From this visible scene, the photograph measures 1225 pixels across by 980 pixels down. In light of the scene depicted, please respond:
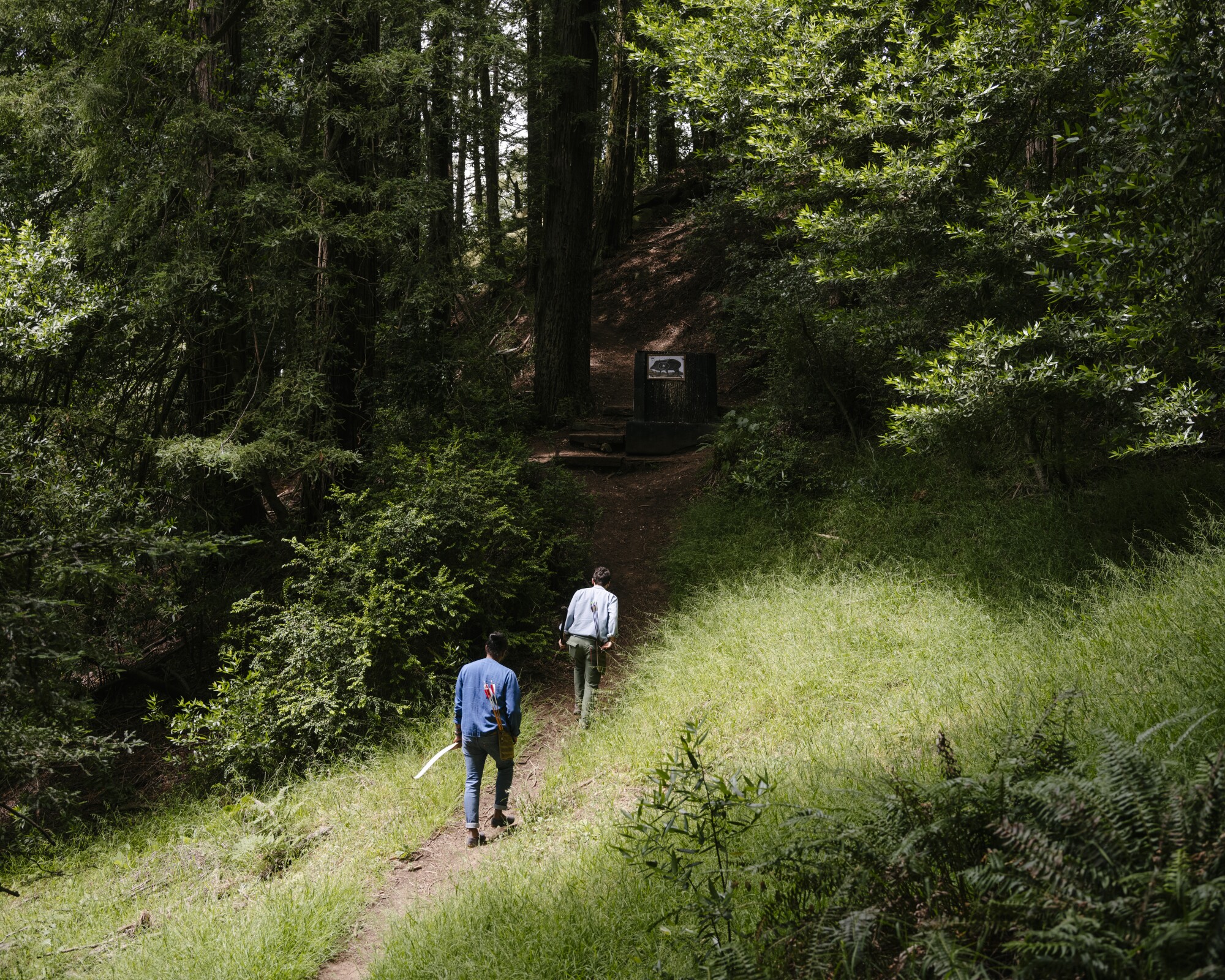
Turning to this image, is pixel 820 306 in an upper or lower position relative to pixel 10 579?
upper

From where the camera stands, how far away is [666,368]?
49.4 ft

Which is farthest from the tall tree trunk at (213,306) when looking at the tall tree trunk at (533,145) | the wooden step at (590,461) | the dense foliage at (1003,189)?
the wooden step at (590,461)

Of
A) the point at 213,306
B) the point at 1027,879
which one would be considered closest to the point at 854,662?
the point at 1027,879

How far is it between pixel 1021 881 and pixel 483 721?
4368 millimetres

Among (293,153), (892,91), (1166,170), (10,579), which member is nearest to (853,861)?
(1166,170)

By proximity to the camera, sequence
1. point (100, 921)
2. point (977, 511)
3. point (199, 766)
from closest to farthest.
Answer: point (100, 921)
point (199, 766)
point (977, 511)

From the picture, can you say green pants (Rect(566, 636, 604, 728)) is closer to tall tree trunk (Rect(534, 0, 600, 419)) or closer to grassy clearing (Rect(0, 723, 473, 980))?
grassy clearing (Rect(0, 723, 473, 980))

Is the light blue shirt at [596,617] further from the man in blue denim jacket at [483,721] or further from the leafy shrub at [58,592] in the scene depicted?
the leafy shrub at [58,592]

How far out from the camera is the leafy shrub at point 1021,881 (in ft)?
8.69

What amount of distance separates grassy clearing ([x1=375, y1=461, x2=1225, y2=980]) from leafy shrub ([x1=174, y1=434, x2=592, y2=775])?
1.93 m

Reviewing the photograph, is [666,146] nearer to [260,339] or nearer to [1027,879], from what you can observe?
[260,339]

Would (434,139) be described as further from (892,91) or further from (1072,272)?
(1072,272)

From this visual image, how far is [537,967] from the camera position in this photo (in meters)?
4.35

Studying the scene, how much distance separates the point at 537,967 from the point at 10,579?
4.45 m
